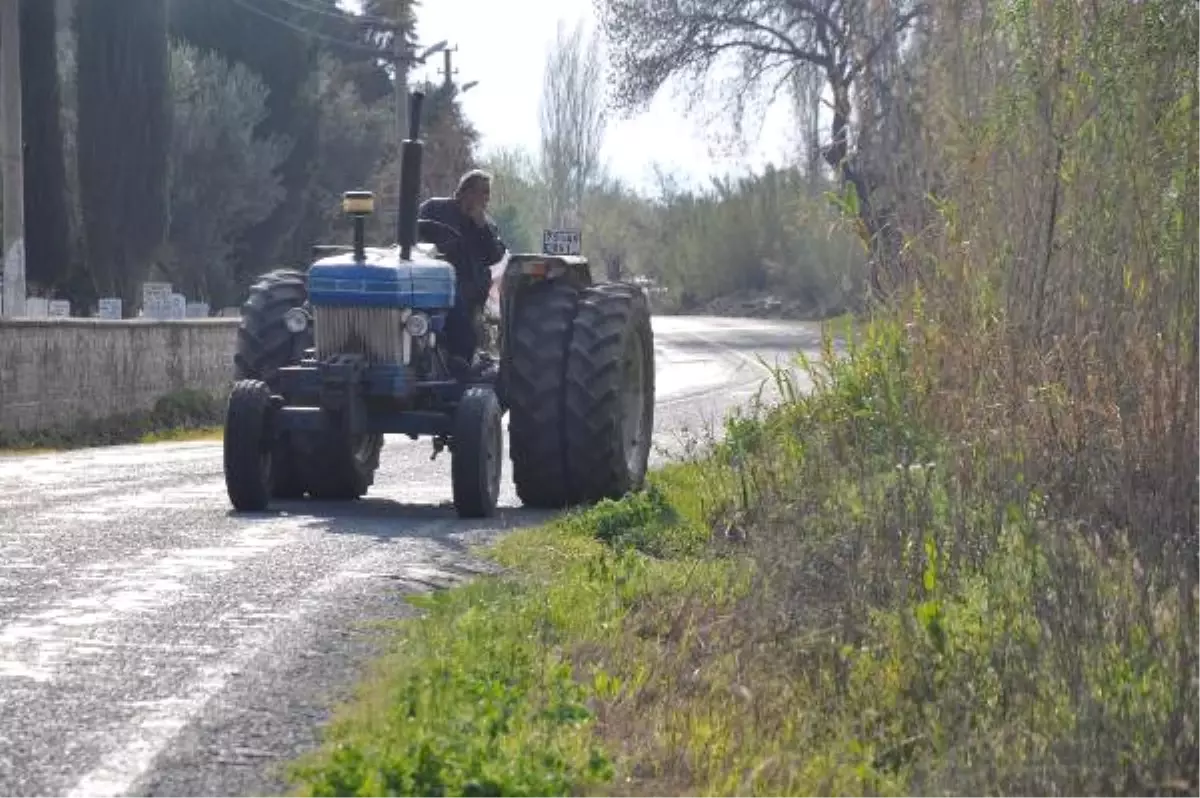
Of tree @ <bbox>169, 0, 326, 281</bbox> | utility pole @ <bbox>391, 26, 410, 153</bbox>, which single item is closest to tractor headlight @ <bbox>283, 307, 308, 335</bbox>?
utility pole @ <bbox>391, 26, 410, 153</bbox>

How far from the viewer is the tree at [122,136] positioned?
46.5m

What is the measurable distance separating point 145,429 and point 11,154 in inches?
306

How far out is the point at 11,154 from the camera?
35.8 m

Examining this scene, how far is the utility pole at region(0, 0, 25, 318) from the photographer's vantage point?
3525 centimetres

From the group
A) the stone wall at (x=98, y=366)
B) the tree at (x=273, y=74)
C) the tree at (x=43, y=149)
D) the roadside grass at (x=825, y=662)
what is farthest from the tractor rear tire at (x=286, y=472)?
the tree at (x=273, y=74)

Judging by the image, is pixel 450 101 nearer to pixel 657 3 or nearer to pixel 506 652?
pixel 657 3

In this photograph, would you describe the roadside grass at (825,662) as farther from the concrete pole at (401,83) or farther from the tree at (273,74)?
the tree at (273,74)

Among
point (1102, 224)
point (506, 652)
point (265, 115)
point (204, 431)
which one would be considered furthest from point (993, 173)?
point (265, 115)

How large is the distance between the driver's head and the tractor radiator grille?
1.22 m

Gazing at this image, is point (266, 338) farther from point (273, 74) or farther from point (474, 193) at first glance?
point (273, 74)

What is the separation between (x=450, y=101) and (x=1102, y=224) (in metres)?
62.0

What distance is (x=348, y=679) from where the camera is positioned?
921cm

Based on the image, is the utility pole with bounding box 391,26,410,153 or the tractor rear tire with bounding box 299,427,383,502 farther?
the utility pole with bounding box 391,26,410,153

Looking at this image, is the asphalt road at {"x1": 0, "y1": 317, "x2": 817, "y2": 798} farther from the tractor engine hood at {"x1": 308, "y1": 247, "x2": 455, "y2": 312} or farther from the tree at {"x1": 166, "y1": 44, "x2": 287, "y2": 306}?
the tree at {"x1": 166, "y1": 44, "x2": 287, "y2": 306}
